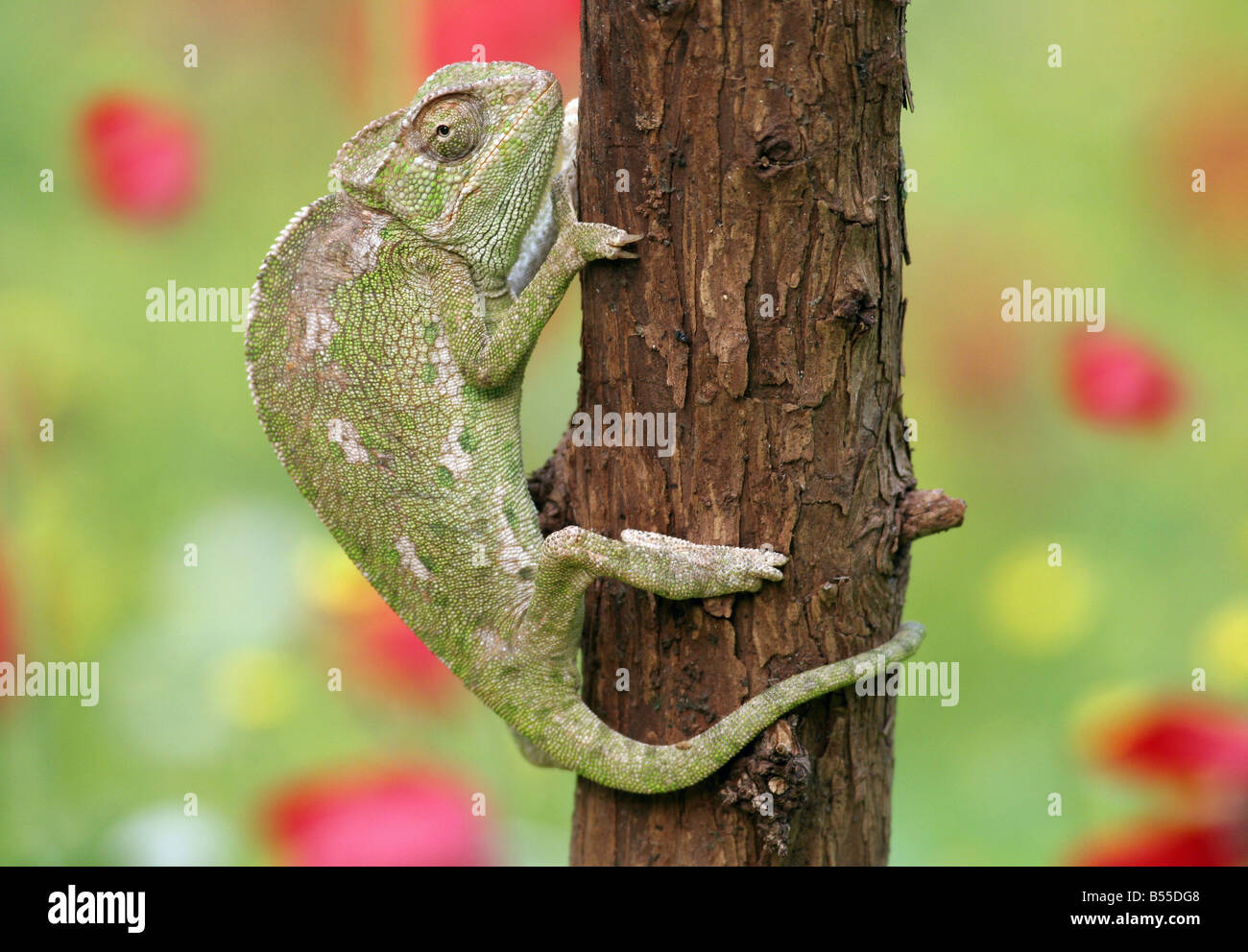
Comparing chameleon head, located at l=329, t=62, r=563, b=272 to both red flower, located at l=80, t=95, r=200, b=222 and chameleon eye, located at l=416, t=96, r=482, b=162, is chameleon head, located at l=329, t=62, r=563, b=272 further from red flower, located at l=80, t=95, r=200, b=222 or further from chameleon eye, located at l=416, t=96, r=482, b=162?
red flower, located at l=80, t=95, r=200, b=222

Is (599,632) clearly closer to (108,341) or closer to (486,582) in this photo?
(486,582)

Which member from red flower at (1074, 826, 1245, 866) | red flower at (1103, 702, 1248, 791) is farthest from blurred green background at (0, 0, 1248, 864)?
red flower at (1074, 826, 1245, 866)

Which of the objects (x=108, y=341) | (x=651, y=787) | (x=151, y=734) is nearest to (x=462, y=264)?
(x=651, y=787)

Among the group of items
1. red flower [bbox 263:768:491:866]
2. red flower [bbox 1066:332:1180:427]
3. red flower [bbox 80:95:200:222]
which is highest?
red flower [bbox 80:95:200:222]

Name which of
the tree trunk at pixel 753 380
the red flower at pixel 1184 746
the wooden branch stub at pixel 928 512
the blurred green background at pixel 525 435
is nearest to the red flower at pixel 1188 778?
the red flower at pixel 1184 746

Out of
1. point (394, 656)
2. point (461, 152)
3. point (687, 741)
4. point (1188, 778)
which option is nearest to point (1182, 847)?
point (1188, 778)

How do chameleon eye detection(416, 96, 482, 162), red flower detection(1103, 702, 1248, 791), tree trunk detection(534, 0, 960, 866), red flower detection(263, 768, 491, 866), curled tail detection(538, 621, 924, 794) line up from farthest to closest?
1. red flower detection(263, 768, 491, 866)
2. red flower detection(1103, 702, 1248, 791)
3. chameleon eye detection(416, 96, 482, 162)
4. curled tail detection(538, 621, 924, 794)
5. tree trunk detection(534, 0, 960, 866)
